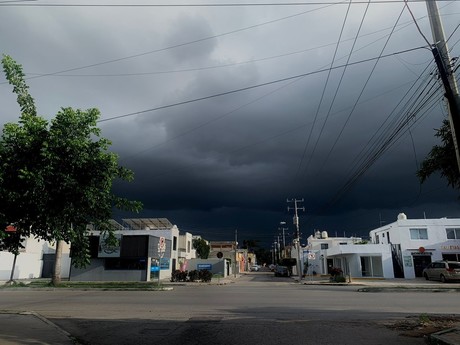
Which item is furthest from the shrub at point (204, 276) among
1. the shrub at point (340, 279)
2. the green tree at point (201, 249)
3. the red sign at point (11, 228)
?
the green tree at point (201, 249)

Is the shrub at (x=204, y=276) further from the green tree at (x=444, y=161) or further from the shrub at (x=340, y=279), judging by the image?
the green tree at (x=444, y=161)

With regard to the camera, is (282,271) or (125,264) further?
(282,271)

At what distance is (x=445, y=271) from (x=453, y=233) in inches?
504

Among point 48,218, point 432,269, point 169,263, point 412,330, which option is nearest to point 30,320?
point 48,218

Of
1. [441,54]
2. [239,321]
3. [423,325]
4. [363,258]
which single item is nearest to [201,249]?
[363,258]

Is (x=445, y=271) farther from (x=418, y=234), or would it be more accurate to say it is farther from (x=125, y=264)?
(x=125, y=264)

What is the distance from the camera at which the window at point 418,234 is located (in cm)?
4556

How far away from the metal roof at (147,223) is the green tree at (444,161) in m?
47.0

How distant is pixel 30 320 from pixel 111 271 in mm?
30808

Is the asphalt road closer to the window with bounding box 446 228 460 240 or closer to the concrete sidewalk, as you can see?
the concrete sidewalk

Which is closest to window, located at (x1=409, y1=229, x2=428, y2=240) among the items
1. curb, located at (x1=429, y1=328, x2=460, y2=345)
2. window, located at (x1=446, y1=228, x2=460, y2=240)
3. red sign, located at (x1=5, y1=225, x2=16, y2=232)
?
window, located at (x1=446, y1=228, x2=460, y2=240)

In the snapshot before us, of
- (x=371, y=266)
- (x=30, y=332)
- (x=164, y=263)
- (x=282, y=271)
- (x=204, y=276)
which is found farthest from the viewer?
(x=282, y=271)

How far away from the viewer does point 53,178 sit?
7566 mm

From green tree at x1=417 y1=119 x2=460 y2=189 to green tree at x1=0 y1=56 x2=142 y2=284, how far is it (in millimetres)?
8568
